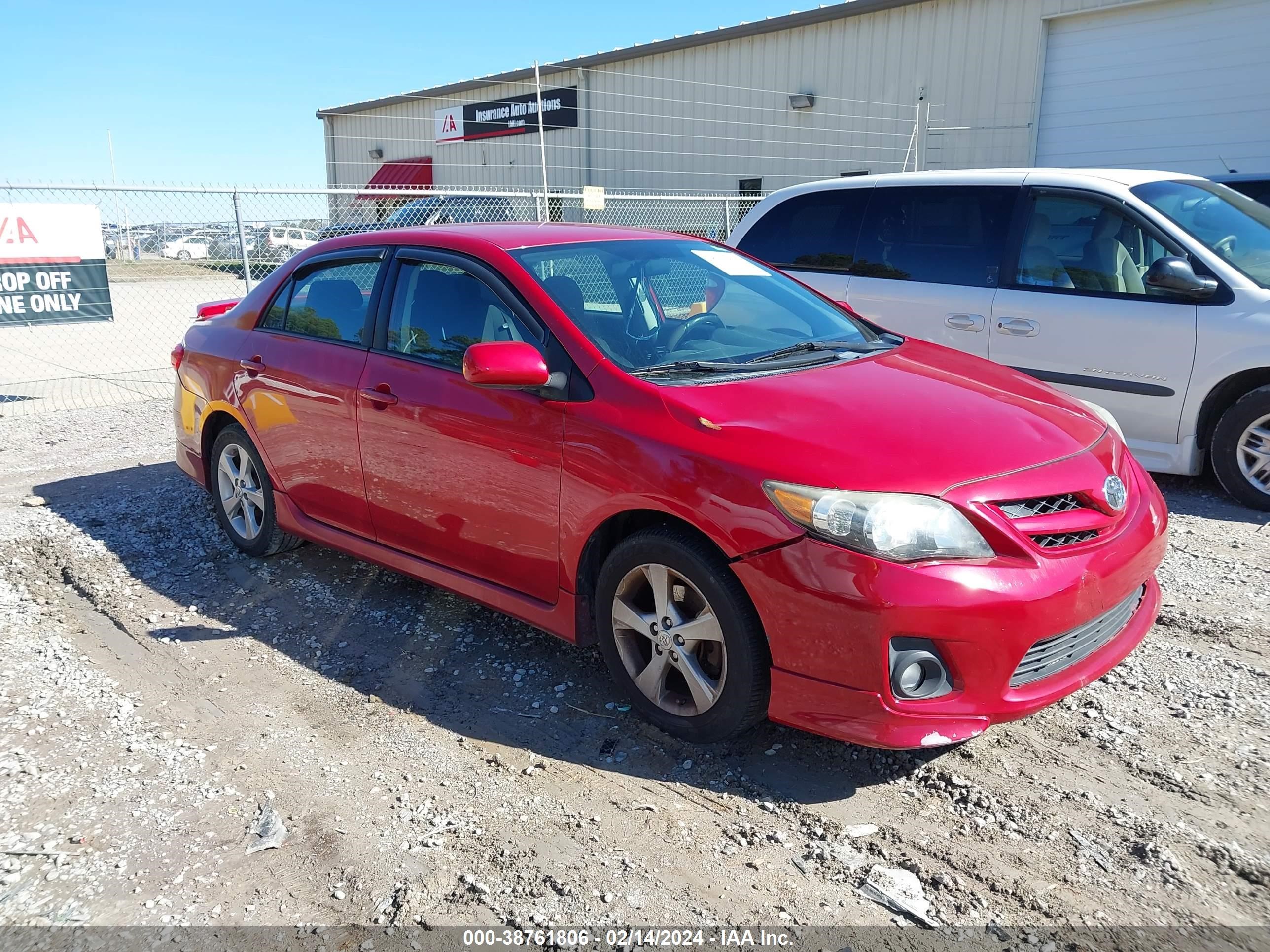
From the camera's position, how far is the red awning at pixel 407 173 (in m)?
29.8

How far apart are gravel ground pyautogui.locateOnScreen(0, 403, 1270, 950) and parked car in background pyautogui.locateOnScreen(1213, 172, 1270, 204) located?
5155 mm

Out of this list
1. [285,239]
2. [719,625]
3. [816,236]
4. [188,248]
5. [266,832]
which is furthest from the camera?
[285,239]

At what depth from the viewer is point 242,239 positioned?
32.6 ft

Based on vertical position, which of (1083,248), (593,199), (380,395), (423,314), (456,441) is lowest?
(456,441)

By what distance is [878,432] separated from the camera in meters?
2.95

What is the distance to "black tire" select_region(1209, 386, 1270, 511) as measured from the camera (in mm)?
5203

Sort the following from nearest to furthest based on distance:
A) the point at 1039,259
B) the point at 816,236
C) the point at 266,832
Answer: the point at 266,832 < the point at 1039,259 < the point at 816,236

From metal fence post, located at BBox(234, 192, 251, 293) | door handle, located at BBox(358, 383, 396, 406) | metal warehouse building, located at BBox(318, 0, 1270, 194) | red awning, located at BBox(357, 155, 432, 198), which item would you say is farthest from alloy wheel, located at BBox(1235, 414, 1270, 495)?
red awning, located at BBox(357, 155, 432, 198)

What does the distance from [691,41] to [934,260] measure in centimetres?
1634

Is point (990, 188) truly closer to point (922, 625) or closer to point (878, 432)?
point (878, 432)

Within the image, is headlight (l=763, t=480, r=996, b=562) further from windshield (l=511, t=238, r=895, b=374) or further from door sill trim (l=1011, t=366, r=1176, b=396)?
door sill trim (l=1011, t=366, r=1176, b=396)

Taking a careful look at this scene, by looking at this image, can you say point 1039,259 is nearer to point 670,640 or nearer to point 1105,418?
point 1105,418

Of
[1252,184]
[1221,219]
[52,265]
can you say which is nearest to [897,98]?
[1252,184]

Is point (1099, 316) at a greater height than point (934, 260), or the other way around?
point (934, 260)
